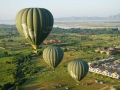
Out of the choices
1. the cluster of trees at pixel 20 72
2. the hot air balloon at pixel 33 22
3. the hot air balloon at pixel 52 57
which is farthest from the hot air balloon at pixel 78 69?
the cluster of trees at pixel 20 72

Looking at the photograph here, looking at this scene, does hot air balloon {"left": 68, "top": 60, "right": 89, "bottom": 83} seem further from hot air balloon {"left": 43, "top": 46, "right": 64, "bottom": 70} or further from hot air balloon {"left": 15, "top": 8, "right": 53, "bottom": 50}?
hot air balloon {"left": 15, "top": 8, "right": 53, "bottom": 50}

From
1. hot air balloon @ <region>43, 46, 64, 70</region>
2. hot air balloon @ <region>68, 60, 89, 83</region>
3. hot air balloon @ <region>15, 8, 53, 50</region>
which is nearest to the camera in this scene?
hot air balloon @ <region>15, 8, 53, 50</region>

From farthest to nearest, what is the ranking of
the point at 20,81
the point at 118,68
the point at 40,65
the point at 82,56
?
the point at 82,56 < the point at 40,65 < the point at 118,68 < the point at 20,81

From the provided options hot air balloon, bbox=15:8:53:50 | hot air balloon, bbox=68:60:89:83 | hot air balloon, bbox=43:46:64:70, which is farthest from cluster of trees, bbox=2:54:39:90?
hot air balloon, bbox=15:8:53:50

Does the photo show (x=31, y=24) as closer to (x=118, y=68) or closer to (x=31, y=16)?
(x=31, y=16)

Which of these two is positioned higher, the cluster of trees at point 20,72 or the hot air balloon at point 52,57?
the hot air balloon at point 52,57

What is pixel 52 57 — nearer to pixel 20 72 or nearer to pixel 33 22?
pixel 33 22

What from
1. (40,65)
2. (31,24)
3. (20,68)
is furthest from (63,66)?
(31,24)

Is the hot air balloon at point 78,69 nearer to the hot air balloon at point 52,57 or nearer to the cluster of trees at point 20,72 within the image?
the hot air balloon at point 52,57
